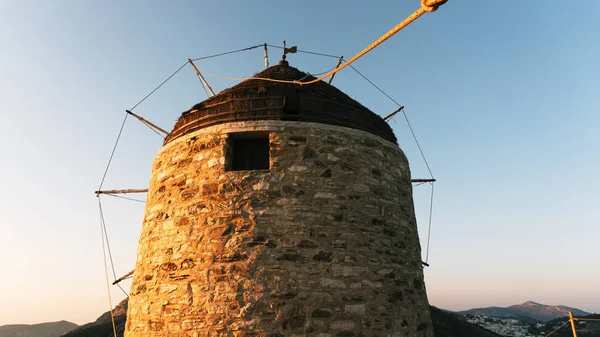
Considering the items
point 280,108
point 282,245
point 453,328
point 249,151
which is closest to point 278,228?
point 282,245

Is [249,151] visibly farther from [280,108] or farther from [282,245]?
[282,245]

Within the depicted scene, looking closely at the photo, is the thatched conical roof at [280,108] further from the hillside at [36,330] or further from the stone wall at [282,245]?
the hillside at [36,330]

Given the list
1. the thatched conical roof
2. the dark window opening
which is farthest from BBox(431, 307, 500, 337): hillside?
the dark window opening

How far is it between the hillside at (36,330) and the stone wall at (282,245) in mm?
68220

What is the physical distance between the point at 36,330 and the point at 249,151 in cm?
7592

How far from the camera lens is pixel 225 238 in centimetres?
512

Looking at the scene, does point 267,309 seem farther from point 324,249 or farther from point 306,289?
point 324,249

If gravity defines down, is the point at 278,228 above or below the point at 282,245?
above

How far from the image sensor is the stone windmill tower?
4.81m

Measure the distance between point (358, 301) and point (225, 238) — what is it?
6.62 ft

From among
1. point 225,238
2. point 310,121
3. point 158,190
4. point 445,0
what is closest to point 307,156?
point 310,121

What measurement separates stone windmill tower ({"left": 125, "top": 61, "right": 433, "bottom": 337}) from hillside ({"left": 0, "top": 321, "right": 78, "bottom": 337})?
68.1m

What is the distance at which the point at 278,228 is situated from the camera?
508cm

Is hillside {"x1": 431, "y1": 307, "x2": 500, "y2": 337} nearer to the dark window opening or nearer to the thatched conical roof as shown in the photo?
the thatched conical roof
